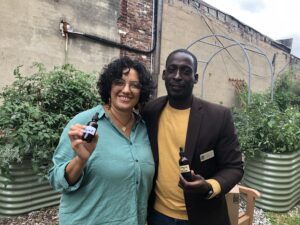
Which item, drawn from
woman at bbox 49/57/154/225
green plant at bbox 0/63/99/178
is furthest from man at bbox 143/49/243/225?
green plant at bbox 0/63/99/178

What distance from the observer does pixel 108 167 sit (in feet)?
5.16

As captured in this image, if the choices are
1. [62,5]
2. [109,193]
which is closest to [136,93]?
[109,193]

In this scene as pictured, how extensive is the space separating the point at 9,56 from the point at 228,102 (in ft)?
24.9

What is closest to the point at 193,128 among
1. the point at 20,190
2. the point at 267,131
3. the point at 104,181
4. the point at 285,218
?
the point at 104,181

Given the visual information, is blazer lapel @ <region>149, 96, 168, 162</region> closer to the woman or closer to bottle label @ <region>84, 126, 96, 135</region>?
the woman

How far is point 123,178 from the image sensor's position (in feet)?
5.26

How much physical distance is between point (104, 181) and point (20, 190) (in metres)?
2.30

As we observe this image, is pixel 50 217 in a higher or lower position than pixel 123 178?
lower

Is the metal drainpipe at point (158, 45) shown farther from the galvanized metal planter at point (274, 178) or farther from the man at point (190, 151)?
the man at point (190, 151)

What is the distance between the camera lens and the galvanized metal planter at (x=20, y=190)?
3395 millimetres

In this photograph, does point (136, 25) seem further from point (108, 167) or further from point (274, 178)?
point (108, 167)

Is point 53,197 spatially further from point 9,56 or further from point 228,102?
point 228,102

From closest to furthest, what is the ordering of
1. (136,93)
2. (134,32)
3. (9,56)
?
(136,93) → (9,56) → (134,32)

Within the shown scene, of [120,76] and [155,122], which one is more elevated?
[120,76]
